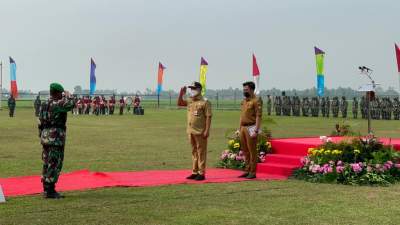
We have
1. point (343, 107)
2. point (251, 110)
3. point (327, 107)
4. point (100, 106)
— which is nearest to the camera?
point (251, 110)

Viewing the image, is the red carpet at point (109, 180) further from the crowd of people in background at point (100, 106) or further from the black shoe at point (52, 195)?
the crowd of people in background at point (100, 106)

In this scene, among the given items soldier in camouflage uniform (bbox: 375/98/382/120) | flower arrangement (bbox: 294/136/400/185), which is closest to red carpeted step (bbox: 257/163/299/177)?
flower arrangement (bbox: 294/136/400/185)

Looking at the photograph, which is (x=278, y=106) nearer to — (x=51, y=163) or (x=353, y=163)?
(x=353, y=163)

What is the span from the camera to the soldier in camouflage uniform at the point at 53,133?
313 inches

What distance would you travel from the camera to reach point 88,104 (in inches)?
1752

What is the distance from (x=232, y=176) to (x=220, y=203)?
295cm

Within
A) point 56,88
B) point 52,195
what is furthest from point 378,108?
point 52,195

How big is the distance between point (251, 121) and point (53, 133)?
3.53m

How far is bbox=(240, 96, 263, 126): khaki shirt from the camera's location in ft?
32.8

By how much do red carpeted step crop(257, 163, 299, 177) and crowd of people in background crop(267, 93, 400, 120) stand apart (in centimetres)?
2566

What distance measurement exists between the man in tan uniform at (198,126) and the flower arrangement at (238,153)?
1.75 meters

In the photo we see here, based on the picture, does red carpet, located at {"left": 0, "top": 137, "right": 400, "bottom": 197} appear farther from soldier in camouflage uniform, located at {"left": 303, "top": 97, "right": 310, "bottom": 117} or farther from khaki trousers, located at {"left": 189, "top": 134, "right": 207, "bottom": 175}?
soldier in camouflage uniform, located at {"left": 303, "top": 97, "right": 310, "bottom": 117}

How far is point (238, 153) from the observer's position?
11812 mm

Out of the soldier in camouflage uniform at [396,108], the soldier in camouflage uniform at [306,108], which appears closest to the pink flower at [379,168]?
the soldier in camouflage uniform at [396,108]
